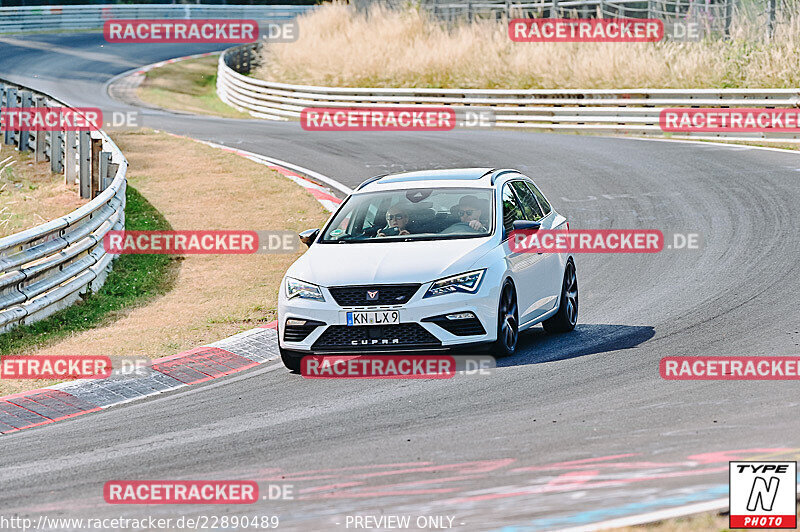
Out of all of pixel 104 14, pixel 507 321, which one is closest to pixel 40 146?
pixel 507 321

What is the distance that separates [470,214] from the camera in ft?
36.1

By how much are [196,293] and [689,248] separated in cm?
633

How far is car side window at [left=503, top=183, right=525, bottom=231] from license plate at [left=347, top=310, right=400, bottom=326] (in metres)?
1.71

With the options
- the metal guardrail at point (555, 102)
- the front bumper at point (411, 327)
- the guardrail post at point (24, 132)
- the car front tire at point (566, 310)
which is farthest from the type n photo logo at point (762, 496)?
the metal guardrail at point (555, 102)

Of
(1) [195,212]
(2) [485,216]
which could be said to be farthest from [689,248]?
(1) [195,212]

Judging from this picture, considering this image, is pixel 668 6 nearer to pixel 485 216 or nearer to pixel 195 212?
pixel 195 212

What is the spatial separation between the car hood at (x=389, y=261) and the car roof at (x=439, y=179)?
103 cm

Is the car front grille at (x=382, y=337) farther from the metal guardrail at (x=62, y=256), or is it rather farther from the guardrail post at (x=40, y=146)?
the guardrail post at (x=40, y=146)

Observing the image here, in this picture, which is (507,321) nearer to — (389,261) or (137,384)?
(389,261)

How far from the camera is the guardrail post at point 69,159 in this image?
66.9ft

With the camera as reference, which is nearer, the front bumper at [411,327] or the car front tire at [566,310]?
the front bumper at [411,327]

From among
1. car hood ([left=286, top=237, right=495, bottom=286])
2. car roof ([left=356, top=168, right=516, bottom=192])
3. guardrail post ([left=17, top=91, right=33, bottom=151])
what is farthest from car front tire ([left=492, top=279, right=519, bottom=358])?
guardrail post ([left=17, top=91, right=33, bottom=151])

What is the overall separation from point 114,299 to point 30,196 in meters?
6.93

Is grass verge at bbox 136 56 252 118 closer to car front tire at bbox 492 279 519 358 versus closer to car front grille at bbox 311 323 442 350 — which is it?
car front tire at bbox 492 279 519 358
